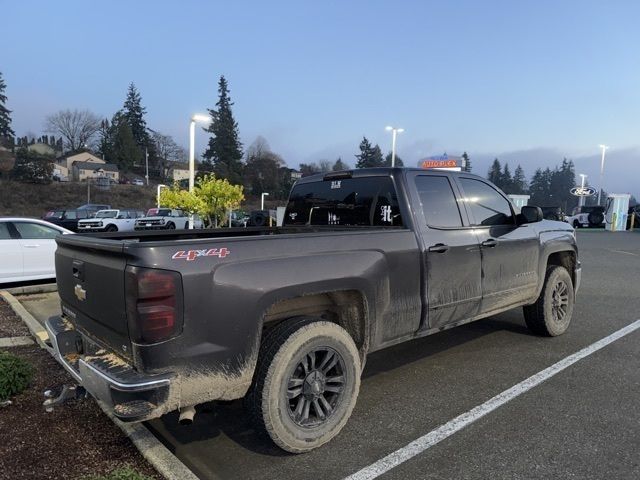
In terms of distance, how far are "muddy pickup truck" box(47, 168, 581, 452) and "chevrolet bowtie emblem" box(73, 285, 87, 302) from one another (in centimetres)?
2

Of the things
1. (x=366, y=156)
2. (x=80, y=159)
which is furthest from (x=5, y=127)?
(x=366, y=156)

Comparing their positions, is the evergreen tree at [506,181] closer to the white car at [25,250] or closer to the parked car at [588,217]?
the parked car at [588,217]

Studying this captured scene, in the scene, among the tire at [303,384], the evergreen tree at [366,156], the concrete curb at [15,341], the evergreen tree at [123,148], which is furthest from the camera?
the evergreen tree at [123,148]

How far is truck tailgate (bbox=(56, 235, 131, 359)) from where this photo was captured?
2.73 m

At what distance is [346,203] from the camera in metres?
4.62

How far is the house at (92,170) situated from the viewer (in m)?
85.2

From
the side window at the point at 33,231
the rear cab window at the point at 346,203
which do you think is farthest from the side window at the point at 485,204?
the side window at the point at 33,231

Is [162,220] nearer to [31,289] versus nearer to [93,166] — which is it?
[31,289]

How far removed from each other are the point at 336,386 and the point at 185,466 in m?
1.09

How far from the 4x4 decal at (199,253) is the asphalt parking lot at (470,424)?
3.71ft

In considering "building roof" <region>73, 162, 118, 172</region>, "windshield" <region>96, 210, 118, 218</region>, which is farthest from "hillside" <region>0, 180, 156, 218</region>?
"windshield" <region>96, 210, 118, 218</region>

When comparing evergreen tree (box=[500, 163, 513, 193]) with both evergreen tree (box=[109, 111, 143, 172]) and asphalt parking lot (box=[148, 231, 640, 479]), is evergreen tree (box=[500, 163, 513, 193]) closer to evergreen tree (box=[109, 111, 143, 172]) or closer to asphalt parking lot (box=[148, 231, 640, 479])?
evergreen tree (box=[109, 111, 143, 172])

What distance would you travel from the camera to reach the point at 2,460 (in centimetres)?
302

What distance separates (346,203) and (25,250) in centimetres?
740
